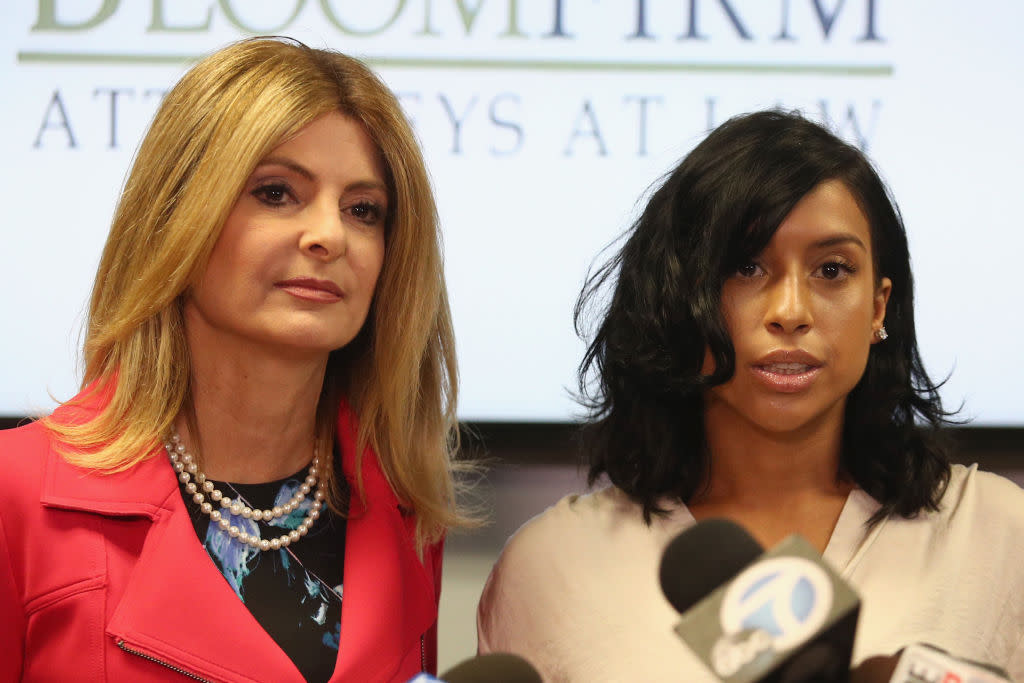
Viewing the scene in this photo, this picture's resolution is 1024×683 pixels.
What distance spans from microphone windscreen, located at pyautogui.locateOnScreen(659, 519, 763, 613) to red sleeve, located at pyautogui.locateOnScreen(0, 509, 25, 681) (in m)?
0.88

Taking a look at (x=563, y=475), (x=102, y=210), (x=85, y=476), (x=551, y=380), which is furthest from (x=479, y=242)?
(x=85, y=476)

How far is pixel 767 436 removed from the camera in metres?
1.81

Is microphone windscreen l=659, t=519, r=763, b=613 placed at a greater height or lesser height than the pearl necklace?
greater

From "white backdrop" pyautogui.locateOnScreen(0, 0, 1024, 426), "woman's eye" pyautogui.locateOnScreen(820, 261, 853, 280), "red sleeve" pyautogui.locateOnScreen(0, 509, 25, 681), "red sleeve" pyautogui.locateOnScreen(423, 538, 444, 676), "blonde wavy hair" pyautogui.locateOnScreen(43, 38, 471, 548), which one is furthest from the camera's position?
"white backdrop" pyautogui.locateOnScreen(0, 0, 1024, 426)

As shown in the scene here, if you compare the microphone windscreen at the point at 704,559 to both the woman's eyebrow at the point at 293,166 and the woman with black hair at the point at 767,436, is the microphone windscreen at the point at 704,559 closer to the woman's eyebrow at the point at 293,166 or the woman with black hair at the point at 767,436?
the woman with black hair at the point at 767,436

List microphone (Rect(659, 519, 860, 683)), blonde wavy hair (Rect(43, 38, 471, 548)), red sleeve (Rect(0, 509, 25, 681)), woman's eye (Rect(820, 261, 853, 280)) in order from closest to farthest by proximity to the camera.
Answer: microphone (Rect(659, 519, 860, 683)), red sleeve (Rect(0, 509, 25, 681)), blonde wavy hair (Rect(43, 38, 471, 548)), woman's eye (Rect(820, 261, 853, 280))

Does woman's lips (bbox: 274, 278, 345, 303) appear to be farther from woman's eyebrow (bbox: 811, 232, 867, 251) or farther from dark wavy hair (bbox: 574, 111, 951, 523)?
woman's eyebrow (bbox: 811, 232, 867, 251)

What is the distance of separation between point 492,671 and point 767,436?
3.09ft

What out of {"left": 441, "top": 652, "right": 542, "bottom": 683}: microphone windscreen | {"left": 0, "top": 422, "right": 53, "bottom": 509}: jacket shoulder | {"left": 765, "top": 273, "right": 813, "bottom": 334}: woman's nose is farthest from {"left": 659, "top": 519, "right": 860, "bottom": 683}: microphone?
{"left": 0, "top": 422, "right": 53, "bottom": 509}: jacket shoulder

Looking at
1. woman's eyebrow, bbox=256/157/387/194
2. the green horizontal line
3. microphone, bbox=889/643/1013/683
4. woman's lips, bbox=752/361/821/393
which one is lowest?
woman's lips, bbox=752/361/821/393

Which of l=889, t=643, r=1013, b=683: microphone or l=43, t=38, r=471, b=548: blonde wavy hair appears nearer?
l=889, t=643, r=1013, b=683: microphone

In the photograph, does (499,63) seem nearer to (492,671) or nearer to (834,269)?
(834,269)

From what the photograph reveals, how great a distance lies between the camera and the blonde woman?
1471 millimetres

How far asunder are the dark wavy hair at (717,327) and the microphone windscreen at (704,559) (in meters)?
0.81
